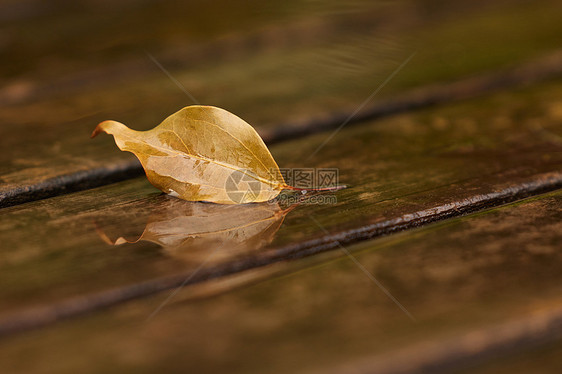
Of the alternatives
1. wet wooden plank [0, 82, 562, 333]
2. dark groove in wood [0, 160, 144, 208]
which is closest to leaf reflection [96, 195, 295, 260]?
wet wooden plank [0, 82, 562, 333]

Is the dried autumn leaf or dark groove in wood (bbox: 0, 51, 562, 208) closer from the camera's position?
the dried autumn leaf

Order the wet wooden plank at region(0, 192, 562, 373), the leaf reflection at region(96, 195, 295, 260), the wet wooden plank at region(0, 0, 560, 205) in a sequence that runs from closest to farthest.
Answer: the wet wooden plank at region(0, 192, 562, 373)
the leaf reflection at region(96, 195, 295, 260)
the wet wooden plank at region(0, 0, 560, 205)

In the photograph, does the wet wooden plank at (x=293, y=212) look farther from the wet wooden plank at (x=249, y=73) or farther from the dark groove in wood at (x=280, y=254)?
the wet wooden plank at (x=249, y=73)

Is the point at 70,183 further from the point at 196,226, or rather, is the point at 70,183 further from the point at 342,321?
the point at 342,321

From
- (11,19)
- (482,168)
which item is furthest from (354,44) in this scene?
(11,19)

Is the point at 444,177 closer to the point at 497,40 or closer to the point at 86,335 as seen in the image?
the point at 86,335

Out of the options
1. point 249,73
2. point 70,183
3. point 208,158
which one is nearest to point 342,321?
point 208,158

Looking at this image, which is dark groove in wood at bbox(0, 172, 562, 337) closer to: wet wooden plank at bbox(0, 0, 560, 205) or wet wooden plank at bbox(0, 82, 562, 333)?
wet wooden plank at bbox(0, 82, 562, 333)
